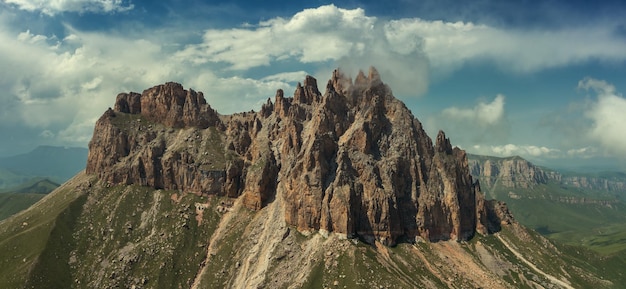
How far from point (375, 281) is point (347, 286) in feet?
45.3

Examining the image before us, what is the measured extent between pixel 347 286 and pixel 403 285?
27.2m

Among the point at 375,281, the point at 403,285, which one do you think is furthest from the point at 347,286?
the point at 403,285

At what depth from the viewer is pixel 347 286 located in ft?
653

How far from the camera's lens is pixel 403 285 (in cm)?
19962

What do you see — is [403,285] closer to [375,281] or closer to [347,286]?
[375,281]

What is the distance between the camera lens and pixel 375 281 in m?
200

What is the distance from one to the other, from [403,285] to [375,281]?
44.9 feet
